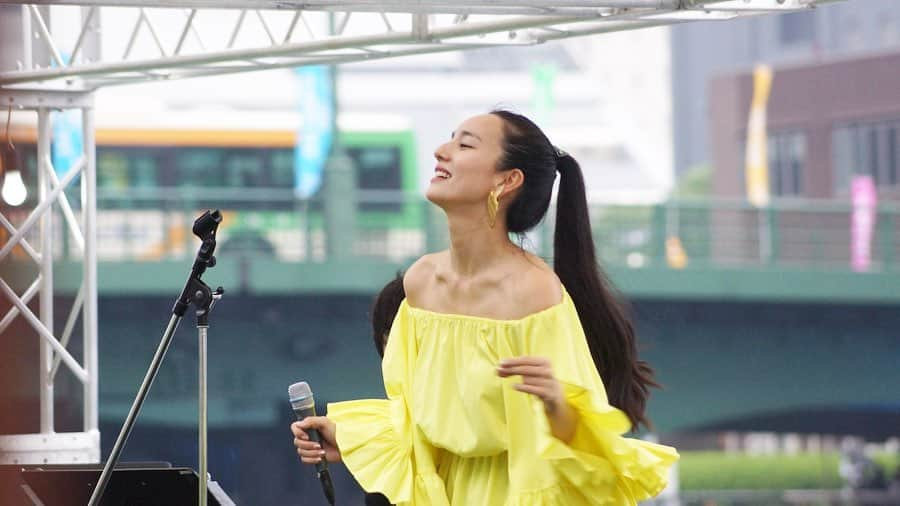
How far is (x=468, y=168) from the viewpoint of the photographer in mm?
4301

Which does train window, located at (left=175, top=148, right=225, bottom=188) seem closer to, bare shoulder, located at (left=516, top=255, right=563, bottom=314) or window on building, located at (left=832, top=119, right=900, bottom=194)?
window on building, located at (left=832, top=119, right=900, bottom=194)

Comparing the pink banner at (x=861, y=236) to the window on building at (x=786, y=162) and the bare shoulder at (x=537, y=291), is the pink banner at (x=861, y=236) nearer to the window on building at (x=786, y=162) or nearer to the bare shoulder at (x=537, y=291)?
the bare shoulder at (x=537, y=291)

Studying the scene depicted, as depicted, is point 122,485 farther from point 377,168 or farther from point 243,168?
point 377,168

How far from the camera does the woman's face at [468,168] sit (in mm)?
4285

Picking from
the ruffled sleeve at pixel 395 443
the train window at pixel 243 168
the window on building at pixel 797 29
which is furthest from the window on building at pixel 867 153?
the ruffled sleeve at pixel 395 443

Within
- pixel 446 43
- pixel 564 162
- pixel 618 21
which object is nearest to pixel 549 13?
pixel 618 21

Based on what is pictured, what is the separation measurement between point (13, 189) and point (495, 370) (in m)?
3.99

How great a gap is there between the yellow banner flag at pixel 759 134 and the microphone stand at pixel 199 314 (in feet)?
147

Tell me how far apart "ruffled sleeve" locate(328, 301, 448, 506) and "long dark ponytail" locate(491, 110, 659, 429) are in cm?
45

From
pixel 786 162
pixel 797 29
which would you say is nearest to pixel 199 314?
pixel 786 162

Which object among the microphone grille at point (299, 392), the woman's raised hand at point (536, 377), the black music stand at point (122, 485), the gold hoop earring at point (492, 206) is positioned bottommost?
the black music stand at point (122, 485)

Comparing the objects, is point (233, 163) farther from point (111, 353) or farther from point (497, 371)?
point (497, 371)

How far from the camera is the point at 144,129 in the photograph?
28.3 metres

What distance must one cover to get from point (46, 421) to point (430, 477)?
3.97 m
